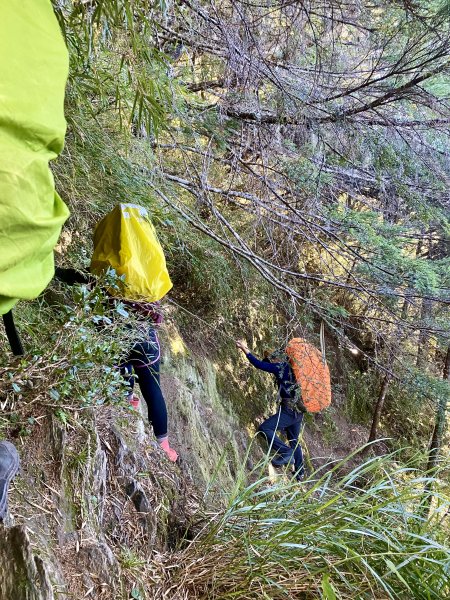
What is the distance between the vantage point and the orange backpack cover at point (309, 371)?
3.95 m

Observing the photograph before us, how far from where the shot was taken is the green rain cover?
80 cm

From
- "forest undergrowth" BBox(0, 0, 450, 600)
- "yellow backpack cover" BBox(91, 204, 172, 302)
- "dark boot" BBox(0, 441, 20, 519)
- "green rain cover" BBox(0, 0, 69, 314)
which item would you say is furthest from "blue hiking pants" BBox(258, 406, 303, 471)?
"green rain cover" BBox(0, 0, 69, 314)

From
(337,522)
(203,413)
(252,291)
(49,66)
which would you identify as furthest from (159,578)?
(252,291)

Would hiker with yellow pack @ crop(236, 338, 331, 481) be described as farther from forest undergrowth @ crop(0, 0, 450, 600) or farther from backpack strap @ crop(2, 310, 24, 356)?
backpack strap @ crop(2, 310, 24, 356)

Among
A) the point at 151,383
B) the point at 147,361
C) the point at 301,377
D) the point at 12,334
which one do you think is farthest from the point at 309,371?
the point at 12,334

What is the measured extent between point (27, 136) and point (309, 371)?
3.74 meters

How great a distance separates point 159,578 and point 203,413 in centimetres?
345

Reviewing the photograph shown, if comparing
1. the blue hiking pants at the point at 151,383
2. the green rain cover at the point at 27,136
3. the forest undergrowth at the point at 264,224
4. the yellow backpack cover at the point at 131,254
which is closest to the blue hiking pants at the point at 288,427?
the forest undergrowth at the point at 264,224

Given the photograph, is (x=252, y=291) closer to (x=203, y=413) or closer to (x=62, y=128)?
(x=203, y=413)

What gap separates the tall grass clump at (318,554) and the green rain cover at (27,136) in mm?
1389

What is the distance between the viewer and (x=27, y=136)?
2.76 ft

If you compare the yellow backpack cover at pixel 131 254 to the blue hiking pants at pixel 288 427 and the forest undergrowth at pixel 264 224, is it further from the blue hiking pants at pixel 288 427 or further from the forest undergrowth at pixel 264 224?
the blue hiking pants at pixel 288 427

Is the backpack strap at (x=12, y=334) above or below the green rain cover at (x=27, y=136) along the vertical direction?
below

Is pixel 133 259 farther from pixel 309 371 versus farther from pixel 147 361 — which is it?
pixel 309 371
